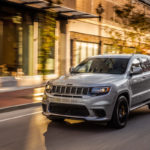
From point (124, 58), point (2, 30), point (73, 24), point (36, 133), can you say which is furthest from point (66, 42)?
point (36, 133)

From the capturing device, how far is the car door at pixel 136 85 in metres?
7.81

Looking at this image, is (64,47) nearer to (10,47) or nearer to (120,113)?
(10,47)

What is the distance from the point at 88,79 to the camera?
7082mm

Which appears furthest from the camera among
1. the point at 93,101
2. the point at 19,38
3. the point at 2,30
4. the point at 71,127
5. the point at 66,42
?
the point at 66,42

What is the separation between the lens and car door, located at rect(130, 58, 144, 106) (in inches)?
308

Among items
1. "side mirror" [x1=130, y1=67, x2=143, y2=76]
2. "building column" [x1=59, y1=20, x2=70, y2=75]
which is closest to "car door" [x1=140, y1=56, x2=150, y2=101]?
"side mirror" [x1=130, y1=67, x2=143, y2=76]

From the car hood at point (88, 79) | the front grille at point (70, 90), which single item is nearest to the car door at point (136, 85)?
the car hood at point (88, 79)

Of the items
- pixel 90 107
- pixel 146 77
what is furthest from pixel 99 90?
pixel 146 77

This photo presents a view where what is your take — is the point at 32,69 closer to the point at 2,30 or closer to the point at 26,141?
the point at 2,30

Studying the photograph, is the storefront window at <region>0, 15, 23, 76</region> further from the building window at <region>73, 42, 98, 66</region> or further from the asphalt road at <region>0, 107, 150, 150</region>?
the asphalt road at <region>0, 107, 150, 150</region>

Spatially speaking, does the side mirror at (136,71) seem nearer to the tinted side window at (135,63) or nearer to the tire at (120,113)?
the tinted side window at (135,63)

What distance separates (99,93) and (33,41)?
13.9 meters

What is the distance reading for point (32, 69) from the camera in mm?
20078

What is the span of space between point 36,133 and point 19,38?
1305 centimetres
